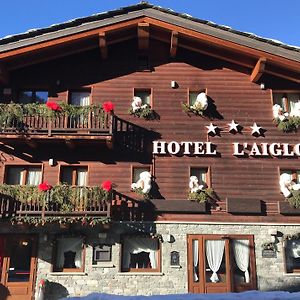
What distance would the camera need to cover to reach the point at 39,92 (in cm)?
1789

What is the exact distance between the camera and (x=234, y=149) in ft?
56.2

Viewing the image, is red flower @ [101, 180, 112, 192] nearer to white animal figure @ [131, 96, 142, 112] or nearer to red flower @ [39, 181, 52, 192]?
red flower @ [39, 181, 52, 192]

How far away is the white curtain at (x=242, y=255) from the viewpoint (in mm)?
15906

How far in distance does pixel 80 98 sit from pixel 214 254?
325 inches

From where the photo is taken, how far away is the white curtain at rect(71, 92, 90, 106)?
58.5 feet

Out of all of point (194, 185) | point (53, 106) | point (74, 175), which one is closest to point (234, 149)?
point (194, 185)

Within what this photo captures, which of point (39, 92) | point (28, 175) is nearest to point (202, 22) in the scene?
point (39, 92)

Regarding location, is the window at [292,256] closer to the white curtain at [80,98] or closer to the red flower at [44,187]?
Result: the red flower at [44,187]

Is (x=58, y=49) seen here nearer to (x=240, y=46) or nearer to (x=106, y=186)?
(x=106, y=186)

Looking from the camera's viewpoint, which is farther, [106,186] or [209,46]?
[209,46]

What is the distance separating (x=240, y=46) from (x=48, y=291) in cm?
1180

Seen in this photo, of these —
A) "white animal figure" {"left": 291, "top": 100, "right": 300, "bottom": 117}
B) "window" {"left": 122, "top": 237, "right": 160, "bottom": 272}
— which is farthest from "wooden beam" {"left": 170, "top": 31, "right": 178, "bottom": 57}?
"window" {"left": 122, "top": 237, "right": 160, "bottom": 272}

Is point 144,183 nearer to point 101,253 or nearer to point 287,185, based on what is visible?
point 101,253

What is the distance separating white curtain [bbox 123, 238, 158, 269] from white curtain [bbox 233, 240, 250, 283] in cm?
300
